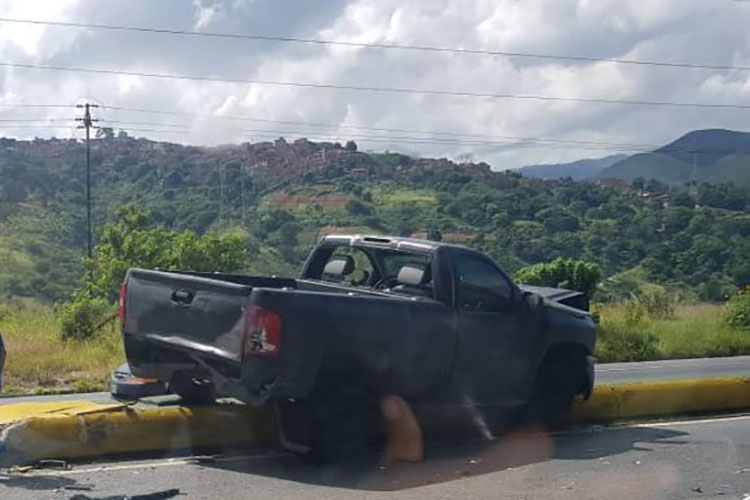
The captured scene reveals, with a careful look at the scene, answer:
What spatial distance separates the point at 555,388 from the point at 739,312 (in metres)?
16.9

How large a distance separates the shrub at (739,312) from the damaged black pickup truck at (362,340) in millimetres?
15786

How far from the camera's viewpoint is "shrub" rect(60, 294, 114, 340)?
A: 22391 millimetres

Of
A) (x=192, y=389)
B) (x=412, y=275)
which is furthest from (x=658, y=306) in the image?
(x=192, y=389)

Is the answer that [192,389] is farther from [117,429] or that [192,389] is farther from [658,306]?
[658,306]

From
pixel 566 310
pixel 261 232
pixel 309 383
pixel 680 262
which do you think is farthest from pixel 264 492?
pixel 261 232

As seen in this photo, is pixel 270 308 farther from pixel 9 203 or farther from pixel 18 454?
pixel 9 203

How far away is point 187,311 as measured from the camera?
898cm

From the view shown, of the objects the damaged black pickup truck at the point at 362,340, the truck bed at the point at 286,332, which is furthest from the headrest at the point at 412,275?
the truck bed at the point at 286,332

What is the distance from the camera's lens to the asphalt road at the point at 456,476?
7.96m

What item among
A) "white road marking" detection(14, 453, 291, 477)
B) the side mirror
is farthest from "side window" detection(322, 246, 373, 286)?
"white road marking" detection(14, 453, 291, 477)

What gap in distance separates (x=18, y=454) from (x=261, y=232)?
132 ft

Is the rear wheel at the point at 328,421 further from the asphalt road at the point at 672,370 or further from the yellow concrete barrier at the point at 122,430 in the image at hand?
the asphalt road at the point at 672,370

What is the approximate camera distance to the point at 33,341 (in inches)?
834

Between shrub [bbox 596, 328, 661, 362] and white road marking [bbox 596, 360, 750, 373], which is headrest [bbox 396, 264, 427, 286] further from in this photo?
shrub [bbox 596, 328, 661, 362]
